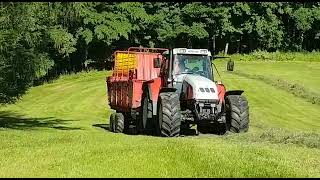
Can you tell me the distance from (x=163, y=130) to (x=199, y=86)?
5.30ft

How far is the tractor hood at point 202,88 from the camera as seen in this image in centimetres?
1653

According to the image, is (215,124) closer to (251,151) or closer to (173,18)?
(251,151)

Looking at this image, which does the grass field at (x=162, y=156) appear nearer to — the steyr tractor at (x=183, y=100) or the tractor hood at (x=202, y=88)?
the steyr tractor at (x=183, y=100)

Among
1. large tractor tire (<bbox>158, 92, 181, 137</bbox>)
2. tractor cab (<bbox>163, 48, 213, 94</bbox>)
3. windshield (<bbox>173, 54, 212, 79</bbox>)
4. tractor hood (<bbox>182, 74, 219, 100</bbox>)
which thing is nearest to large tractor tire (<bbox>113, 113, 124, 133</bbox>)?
tractor cab (<bbox>163, 48, 213, 94</bbox>)

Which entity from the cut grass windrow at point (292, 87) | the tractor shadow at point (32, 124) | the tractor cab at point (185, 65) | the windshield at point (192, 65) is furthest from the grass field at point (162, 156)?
the cut grass windrow at point (292, 87)

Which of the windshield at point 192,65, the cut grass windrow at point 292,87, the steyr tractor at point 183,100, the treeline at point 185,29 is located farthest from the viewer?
the treeline at point 185,29

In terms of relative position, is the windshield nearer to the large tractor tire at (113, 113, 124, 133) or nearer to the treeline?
the large tractor tire at (113, 113, 124, 133)

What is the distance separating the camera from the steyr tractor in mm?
16516

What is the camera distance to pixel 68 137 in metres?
15.6

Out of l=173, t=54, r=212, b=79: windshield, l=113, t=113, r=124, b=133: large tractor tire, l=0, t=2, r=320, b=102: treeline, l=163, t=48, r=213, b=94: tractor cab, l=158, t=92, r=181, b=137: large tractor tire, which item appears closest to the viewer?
l=158, t=92, r=181, b=137: large tractor tire

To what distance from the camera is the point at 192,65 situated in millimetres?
18141

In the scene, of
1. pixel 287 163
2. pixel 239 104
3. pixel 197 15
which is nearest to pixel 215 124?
pixel 239 104

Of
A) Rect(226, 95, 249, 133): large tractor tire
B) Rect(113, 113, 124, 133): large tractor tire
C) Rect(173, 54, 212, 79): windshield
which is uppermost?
Rect(173, 54, 212, 79): windshield

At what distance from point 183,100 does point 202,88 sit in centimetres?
100
